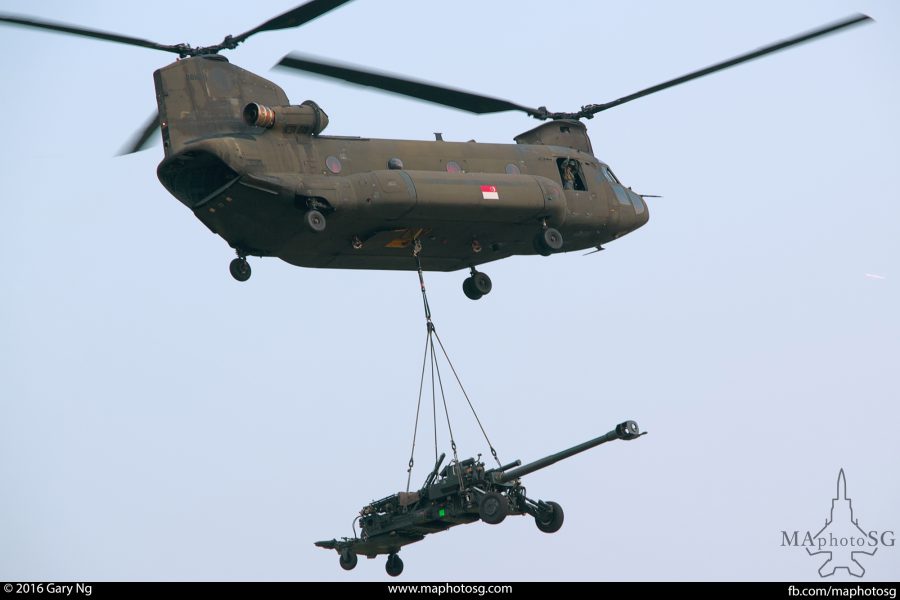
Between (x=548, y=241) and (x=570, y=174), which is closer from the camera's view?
(x=548, y=241)

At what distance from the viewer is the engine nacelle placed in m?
35.5

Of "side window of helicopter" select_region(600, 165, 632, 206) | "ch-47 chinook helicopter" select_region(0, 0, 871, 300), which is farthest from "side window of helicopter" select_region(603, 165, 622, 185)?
"ch-47 chinook helicopter" select_region(0, 0, 871, 300)

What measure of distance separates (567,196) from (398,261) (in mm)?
4079

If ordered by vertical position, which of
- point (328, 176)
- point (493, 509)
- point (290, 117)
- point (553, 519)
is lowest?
point (553, 519)

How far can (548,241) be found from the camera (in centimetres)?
3794

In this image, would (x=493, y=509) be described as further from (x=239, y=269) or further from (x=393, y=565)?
(x=239, y=269)

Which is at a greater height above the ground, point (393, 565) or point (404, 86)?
point (404, 86)

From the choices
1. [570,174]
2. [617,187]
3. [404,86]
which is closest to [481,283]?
[570,174]

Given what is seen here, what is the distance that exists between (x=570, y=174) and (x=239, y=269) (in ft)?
26.2

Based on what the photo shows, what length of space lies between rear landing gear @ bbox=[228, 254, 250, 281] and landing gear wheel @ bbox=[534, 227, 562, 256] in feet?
19.9

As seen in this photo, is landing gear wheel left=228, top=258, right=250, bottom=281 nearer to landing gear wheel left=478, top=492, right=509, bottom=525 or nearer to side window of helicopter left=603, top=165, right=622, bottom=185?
landing gear wheel left=478, top=492, right=509, bottom=525
